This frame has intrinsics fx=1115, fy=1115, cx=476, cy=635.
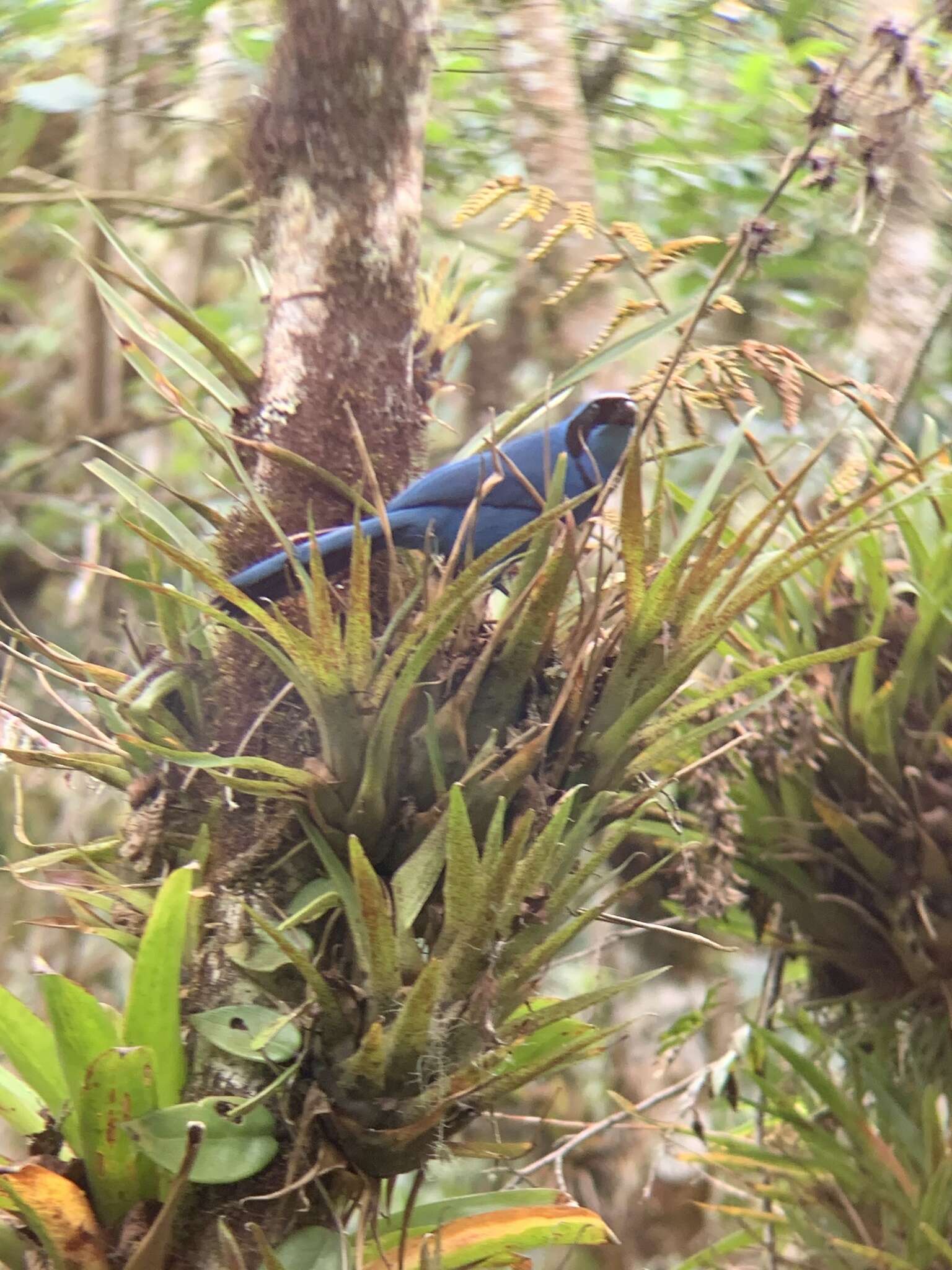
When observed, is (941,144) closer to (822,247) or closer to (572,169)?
(822,247)

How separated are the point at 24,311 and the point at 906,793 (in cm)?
299

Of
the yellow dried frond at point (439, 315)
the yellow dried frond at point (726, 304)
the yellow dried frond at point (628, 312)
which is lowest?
the yellow dried frond at point (439, 315)

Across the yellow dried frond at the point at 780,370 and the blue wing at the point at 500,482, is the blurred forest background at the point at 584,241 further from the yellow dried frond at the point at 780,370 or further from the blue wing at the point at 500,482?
the yellow dried frond at the point at 780,370

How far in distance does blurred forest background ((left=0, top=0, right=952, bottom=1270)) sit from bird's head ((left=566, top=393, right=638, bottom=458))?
32 centimetres

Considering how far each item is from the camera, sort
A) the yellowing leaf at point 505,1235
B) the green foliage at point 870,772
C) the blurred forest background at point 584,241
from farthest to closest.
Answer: the blurred forest background at point 584,241 → the green foliage at point 870,772 → the yellowing leaf at point 505,1235

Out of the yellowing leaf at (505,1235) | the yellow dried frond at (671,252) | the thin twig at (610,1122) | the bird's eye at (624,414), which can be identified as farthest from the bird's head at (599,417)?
the thin twig at (610,1122)

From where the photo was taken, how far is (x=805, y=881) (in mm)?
1380

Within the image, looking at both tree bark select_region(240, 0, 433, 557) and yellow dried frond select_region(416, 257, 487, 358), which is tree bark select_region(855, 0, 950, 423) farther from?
tree bark select_region(240, 0, 433, 557)

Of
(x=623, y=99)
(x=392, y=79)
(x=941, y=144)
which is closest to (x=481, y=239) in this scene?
(x=623, y=99)

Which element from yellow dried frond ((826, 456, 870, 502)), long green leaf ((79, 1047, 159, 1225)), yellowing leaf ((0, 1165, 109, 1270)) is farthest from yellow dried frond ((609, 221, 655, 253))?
yellowing leaf ((0, 1165, 109, 1270))

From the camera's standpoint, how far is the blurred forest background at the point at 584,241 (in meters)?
1.77

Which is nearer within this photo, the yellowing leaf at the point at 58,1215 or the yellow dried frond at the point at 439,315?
the yellowing leaf at the point at 58,1215

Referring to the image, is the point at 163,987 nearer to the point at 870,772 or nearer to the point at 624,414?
the point at 624,414

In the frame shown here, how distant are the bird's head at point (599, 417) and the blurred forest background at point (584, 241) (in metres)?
0.32
